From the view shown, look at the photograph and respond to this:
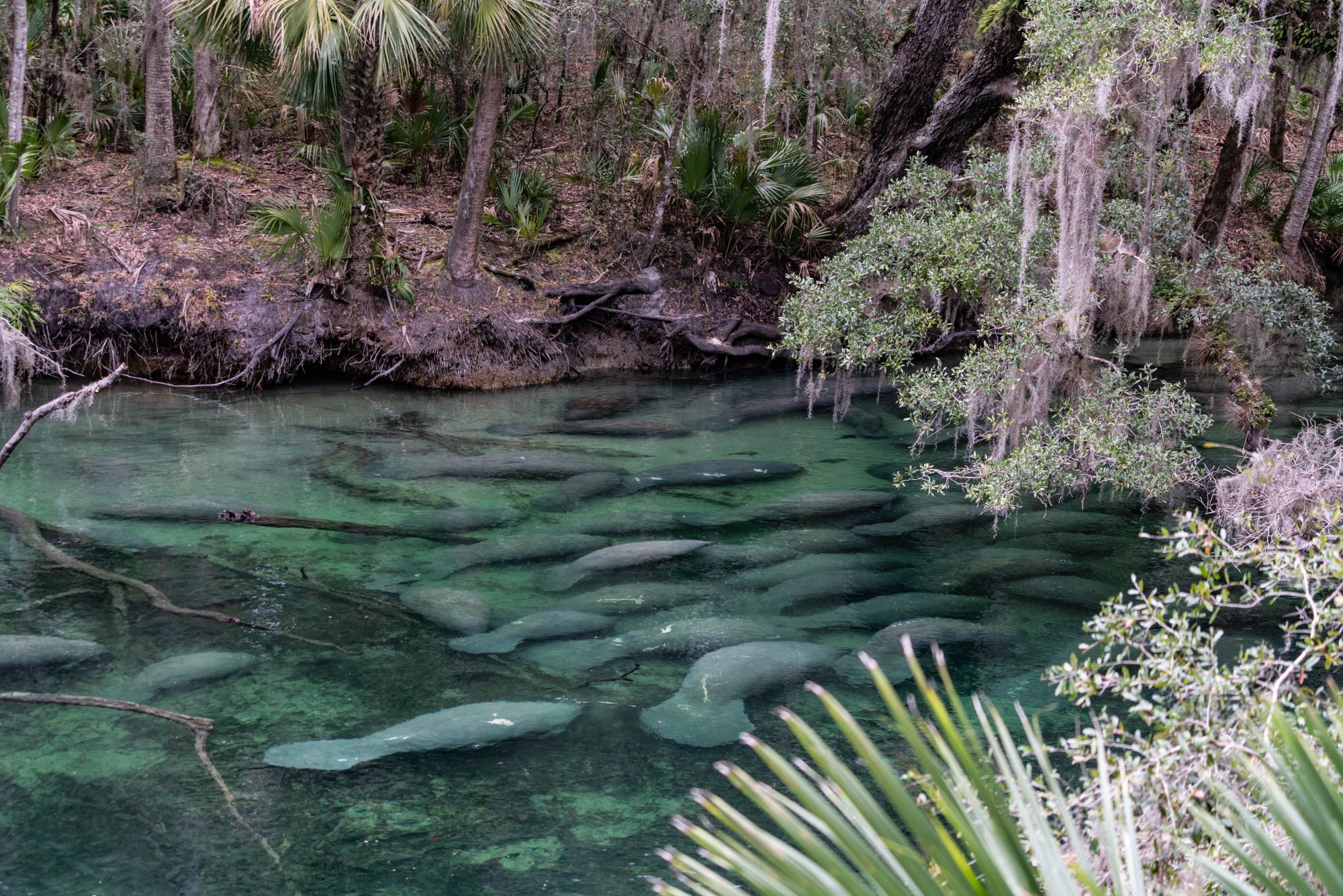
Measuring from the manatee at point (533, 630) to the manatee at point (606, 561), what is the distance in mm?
566

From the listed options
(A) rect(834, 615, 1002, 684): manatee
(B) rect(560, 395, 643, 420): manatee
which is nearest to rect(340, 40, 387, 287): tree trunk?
(B) rect(560, 395, 643, 420): manatee

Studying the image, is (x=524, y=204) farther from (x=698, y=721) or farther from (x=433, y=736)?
(x=433, y=736)

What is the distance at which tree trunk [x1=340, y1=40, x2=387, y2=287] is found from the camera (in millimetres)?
12203

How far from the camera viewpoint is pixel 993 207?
338 inches

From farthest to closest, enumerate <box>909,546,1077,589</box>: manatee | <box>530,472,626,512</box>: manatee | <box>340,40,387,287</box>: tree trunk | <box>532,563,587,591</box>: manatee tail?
<box>340,40,387,287</box>: tree trunk → <box>530,472,626,512</box>: manatee → <box>909,546,1077,589</box>: manatee → <box>532,563,587,591</box>: manatee tail

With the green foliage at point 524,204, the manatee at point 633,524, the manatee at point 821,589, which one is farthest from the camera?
the green foliage at point 524,204

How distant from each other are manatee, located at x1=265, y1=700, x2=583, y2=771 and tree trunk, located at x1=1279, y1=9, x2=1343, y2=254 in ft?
31.0

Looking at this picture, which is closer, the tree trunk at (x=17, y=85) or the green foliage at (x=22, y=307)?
the green foliage at (x=22, y=307)

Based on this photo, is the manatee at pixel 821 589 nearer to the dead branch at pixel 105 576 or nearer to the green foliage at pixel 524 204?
A: the dead branch at pixel 105 576

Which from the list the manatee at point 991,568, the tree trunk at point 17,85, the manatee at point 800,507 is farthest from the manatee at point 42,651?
the tree trunk at point 17,85

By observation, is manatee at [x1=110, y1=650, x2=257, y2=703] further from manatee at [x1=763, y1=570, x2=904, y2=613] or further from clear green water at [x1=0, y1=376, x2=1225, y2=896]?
manatee at [x1=763, y1=570, x2=904, y2=613]

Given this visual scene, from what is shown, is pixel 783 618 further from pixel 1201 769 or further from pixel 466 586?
pixel 1201 769

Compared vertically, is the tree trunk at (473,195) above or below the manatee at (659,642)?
above

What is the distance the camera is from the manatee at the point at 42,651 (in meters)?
5.57
